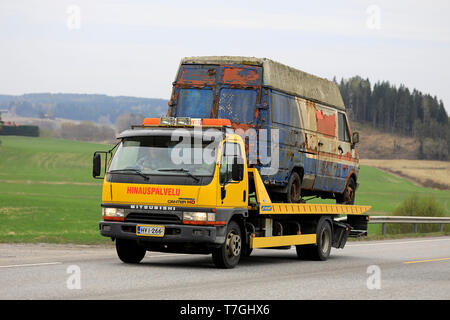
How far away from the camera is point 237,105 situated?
15.8m

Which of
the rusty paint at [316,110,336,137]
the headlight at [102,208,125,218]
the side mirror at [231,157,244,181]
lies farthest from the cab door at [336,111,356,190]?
the headlight at [102,208,125,218]

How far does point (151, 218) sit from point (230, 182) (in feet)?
4.82

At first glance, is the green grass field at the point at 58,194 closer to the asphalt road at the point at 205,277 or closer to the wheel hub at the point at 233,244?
the asphalt road at the point at 205,277

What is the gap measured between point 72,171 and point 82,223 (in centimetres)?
5982

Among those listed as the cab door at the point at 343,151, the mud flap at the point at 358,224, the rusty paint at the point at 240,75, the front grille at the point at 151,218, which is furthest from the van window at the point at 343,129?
the front grille at the point at 151,218

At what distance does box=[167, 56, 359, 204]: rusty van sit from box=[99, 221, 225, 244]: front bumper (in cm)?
229

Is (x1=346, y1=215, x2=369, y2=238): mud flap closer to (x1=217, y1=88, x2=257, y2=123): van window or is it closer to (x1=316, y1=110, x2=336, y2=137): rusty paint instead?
(x1=316, y1=110, x2=336, y2=137): rusty paint

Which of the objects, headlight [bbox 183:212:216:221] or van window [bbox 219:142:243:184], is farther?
van window [bbox 219:142:243:184]

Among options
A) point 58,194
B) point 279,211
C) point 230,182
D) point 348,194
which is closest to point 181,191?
point 230,182

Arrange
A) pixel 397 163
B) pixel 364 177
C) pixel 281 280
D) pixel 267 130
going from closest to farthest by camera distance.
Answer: pixel 281 280, pixel 267 130, pixel 364 177, pixel 397 163

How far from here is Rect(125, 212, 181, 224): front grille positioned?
13.4 meters
